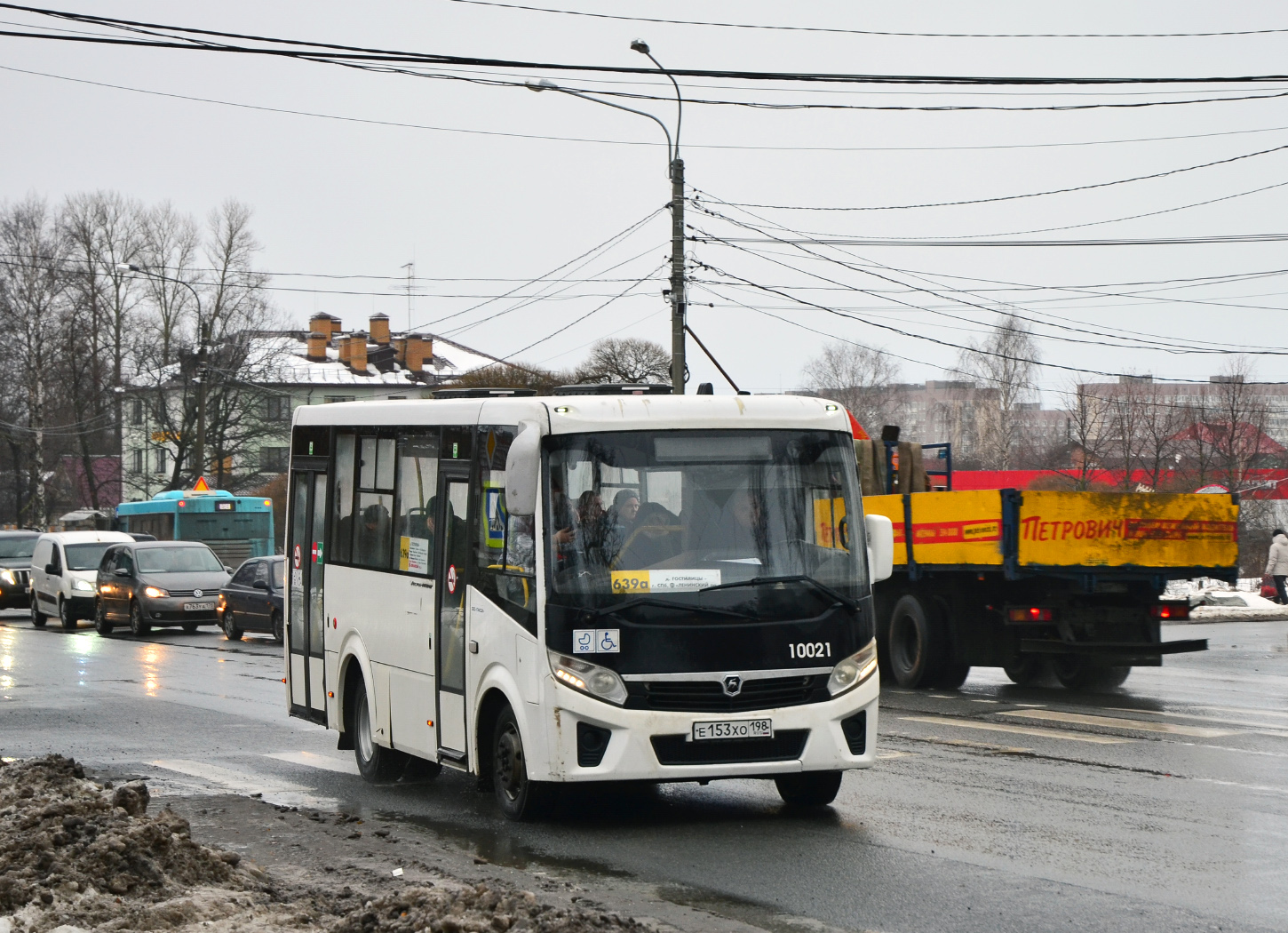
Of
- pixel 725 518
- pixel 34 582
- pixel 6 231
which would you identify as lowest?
pixel 34 582

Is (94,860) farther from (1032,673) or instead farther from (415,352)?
(415,352)

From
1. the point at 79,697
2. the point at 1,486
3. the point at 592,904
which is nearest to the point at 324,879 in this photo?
the point at 592,904

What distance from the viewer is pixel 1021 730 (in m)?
13.6

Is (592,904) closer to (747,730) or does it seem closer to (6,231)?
(747,730)

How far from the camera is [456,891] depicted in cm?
652

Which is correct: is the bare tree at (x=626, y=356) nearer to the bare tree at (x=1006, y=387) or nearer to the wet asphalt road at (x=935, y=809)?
the bare tree at (x=1006, y=387)

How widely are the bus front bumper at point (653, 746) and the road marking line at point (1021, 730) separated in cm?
456

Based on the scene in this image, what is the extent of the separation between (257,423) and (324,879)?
217 ft

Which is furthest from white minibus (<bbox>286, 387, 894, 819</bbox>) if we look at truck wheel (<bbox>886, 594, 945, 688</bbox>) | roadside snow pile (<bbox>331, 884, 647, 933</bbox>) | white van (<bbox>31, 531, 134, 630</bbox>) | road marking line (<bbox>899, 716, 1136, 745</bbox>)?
white van (<bbox>31, 531, 134, 630</bbox>)

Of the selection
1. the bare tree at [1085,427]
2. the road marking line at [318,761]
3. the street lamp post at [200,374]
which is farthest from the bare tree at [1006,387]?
the road marking line at [318,761]

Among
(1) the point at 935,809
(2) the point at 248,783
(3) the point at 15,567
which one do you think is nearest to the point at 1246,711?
(1) the point at 935,809

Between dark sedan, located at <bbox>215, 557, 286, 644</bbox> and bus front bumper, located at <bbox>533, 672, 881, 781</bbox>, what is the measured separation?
19.7m

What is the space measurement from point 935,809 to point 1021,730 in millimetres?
4256

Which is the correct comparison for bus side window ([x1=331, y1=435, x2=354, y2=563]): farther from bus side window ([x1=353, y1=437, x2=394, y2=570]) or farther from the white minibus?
the white minibus
